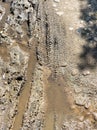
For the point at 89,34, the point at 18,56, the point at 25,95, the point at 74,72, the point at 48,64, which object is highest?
the point at 89,34

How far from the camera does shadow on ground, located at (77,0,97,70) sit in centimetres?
541

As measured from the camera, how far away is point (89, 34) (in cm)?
588

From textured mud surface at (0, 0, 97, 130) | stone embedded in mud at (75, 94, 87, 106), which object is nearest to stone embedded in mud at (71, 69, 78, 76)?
textured mud surface at (0, 0, 97, 130)

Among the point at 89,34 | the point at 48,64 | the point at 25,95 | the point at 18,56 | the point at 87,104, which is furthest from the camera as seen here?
the point at 89,34

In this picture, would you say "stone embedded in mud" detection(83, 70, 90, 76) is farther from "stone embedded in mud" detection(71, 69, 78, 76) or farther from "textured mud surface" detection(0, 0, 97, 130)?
"stone embedded in mud" detection(71, 69, 78, 76)

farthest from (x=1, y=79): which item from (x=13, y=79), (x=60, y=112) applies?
(x=60, y=112)

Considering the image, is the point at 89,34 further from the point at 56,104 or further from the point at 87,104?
the point at 56,104

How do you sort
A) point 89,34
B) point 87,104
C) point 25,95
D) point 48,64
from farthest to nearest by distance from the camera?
1. point 89,34
2. point 48,64
3. point 87,104
4. point 25,95

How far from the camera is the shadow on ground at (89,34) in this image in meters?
5.41

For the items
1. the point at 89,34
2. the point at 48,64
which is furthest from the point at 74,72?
the point at 89,34

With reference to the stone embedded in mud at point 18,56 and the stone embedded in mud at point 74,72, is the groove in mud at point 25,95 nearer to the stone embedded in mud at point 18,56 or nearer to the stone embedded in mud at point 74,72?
the stone embedded in mud at point 18,56

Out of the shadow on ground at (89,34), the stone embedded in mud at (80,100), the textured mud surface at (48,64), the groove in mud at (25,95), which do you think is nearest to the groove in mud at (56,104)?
the textured mud surface at (48,64)

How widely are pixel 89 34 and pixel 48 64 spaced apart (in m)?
1.18

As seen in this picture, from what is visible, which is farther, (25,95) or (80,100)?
(80,100)
